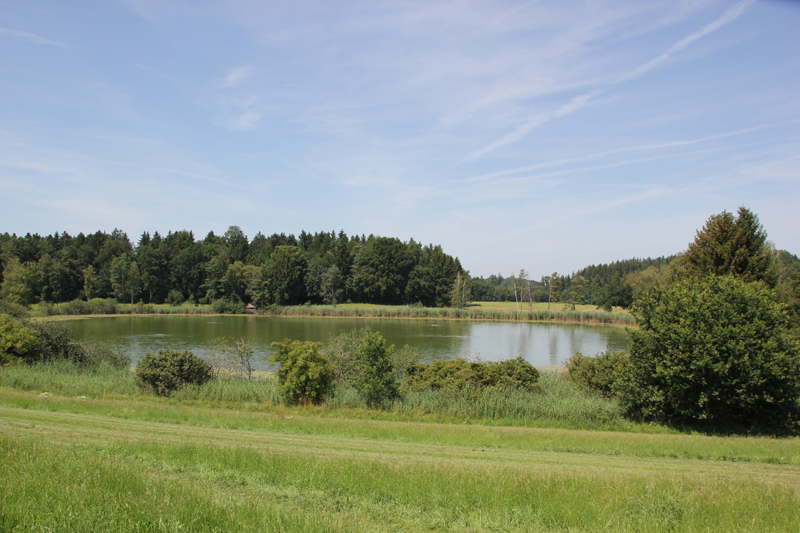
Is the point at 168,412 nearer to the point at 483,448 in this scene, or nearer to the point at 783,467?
the point at 483,448

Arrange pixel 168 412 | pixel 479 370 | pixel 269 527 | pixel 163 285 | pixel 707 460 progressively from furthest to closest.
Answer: pixel 163 285 → pixel 479 370 → pixel 168 412 → pixel 707 460 → pixel 269 527

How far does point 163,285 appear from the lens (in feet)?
360

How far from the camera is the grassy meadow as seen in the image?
15.1 ft

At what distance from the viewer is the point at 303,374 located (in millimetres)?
15453

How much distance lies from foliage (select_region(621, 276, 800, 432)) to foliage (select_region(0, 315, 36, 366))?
2428 cm

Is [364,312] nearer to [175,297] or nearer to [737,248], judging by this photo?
[175,297]

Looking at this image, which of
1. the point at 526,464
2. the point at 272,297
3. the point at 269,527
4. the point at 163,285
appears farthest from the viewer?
the point at 163,285

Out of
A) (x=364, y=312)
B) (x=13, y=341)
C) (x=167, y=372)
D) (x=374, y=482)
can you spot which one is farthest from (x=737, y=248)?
(x=364, y=312)

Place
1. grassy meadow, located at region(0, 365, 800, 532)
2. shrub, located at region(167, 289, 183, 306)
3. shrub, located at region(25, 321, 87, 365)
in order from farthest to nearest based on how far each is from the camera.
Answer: shrub, located at region(167, 289, 183, 306), shrub, located at region(25, 321, 87, 365), grassy meadow, located at region(0, 365, 800, 532)

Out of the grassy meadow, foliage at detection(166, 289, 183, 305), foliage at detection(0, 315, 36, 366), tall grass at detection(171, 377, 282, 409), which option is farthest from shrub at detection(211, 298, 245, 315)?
the grassy meadow

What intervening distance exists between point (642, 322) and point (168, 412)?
627 inches

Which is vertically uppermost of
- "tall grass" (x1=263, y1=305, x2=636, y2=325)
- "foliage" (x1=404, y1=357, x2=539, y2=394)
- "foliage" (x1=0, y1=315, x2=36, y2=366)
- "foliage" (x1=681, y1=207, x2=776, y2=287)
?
"foliage" (x1=681, y1=207, x2=776, y2=287)

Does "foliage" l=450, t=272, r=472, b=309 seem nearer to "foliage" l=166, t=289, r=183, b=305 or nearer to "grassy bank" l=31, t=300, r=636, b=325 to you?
"grassy bank" l=31, t=300, r=636, b=325

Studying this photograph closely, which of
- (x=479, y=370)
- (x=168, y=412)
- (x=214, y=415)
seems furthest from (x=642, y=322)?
(x=168, y=412)
